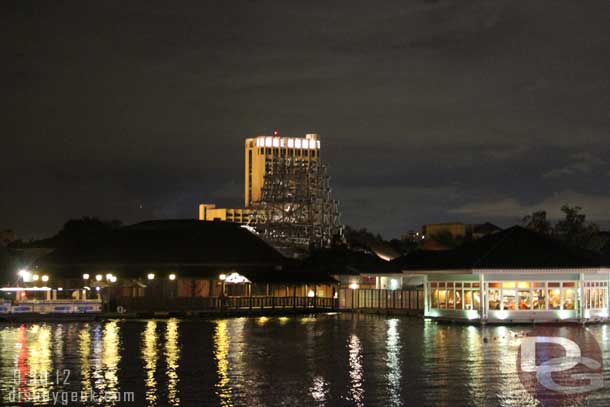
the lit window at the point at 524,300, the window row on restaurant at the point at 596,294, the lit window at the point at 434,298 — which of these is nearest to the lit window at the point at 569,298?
the window row on restaurant at the point at 596,294

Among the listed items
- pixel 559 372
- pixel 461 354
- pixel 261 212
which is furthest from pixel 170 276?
pixel 261 212

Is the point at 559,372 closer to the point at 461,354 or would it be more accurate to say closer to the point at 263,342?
the point at 461,354

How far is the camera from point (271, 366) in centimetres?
2750

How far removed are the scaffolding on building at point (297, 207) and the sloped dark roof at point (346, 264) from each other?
3030 cm

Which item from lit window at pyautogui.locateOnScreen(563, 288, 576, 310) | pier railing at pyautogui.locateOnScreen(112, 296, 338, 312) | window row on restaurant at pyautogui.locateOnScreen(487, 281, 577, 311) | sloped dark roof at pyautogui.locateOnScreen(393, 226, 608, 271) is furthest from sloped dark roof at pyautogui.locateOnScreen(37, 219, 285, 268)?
lit window at pyautogui.locateOnScreen(563, 288, 576, 310)

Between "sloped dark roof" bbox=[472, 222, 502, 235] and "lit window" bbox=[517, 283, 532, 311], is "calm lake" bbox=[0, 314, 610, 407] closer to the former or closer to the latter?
"lit window" bbox=[517, 283, 532, 311]

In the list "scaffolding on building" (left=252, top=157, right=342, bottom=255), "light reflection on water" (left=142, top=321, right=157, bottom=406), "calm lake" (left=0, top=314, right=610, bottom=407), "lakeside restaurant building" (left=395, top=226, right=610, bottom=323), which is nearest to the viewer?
"calm lake" (left=0, top=314, right=610, bottom=407)

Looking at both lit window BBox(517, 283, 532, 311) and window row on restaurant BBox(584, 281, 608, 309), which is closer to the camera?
lit window BBox(517, 283, 532, 311)

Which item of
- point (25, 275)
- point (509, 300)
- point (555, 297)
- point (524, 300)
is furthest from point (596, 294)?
point (25, 275)

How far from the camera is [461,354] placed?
3066cm

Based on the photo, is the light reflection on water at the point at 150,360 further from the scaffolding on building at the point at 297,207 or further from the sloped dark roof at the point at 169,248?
the scaffolding on building at the point at 297,207

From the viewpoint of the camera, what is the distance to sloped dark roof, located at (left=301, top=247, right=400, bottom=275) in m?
68.4

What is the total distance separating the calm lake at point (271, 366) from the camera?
69.9 feet

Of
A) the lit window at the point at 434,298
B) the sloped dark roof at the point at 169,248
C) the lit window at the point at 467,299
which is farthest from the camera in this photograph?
the sloped dark roof at the point at 169,248
